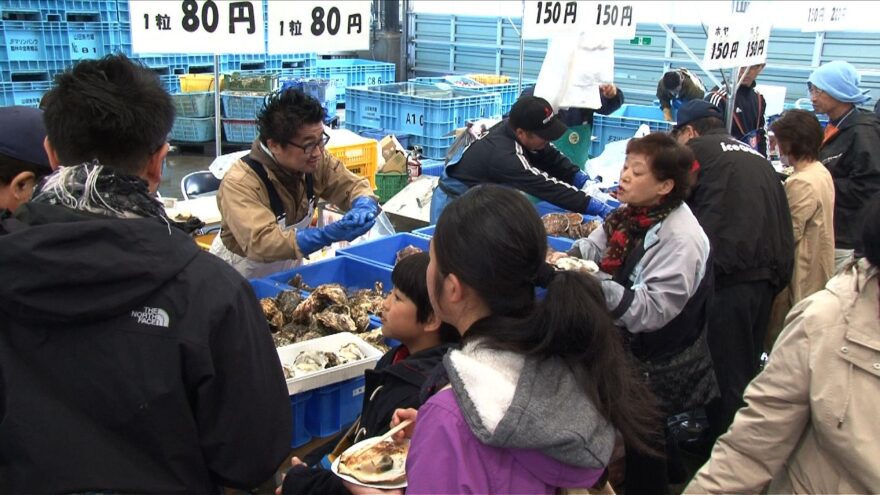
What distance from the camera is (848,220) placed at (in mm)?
3969

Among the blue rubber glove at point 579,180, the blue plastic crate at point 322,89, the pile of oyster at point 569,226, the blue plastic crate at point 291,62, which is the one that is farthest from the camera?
the blue plastic crate at point 291,62

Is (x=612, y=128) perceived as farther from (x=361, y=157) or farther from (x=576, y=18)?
(x=361, y=157)

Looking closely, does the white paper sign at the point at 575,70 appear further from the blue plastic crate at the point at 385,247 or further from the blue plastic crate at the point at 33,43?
the blue plastic crate at the point at 33,43

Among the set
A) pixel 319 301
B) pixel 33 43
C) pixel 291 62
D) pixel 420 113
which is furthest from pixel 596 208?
pixel 291 62

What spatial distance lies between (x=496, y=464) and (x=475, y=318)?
0.26 metres

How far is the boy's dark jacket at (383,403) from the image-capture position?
155 centimetres

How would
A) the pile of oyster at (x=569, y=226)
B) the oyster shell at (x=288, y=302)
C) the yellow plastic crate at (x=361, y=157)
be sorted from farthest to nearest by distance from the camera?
1. the yellow plastic crate at (x=361, y=157)
2. the pile of oyster at (x=569, y=226)
3. the oyster shell at (x=288, y=302)

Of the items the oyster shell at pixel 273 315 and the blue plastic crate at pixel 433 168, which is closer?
the oyster shell at pixel 273 315

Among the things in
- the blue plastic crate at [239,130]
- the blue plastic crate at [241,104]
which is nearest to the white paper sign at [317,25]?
the blue plastic crate at [241,104]

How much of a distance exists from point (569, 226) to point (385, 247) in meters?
1.03

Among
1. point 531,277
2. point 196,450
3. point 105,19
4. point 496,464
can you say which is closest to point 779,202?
point 531,277

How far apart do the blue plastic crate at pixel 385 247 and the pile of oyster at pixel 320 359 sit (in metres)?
1.11

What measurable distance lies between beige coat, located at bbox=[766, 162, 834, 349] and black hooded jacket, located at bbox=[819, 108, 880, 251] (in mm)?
715

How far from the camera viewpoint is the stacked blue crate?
643cm
